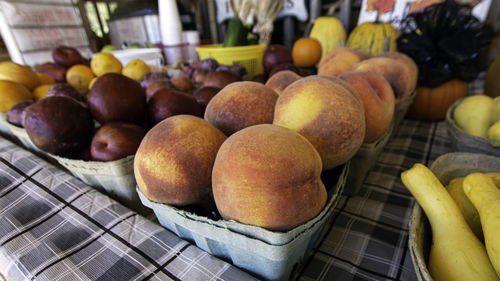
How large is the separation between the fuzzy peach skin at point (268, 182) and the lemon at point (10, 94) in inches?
36.7

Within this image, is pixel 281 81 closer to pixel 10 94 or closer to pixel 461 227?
pixel 461 227

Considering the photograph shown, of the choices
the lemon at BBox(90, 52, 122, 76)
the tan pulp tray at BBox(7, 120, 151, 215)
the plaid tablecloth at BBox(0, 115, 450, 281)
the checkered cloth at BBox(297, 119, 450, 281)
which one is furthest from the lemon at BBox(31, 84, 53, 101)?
the checkered cloth at BBox(297, 119, 450, 281)

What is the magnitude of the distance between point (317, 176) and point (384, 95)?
1.09 feet

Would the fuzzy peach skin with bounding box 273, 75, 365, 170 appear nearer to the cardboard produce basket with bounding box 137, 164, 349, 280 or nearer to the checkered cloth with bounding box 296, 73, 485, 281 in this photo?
the cardboard produce basket with bounding box 137, 164, 349, 280

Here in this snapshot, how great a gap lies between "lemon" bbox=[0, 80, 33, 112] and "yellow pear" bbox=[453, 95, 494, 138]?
1411mm

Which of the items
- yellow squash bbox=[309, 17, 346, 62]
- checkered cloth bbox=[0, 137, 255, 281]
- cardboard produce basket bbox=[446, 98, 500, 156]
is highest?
yellow squash bbox=[309, 17, 346, 62]

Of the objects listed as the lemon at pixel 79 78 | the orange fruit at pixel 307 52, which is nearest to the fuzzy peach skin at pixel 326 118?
the orange fruit at pixel 307 52

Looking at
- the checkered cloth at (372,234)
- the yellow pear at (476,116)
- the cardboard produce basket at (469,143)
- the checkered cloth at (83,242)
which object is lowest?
the checkered cloth at (372,234)

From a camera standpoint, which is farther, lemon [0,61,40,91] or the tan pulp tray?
lemon [0,61,40,91]

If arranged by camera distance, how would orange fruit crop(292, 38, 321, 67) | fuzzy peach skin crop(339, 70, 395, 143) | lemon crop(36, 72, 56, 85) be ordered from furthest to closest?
1. orange fruit crop(292, 38, 321, 67)
2. lemon crop(36, 72, 56, 85)
3. fuzzy peach skin crop(339, 70, 395, 143)

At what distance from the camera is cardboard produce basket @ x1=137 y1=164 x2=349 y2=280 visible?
0.93 ft

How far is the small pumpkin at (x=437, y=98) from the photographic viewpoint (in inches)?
38.1

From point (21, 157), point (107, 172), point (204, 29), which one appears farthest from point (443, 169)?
point (204, 29)

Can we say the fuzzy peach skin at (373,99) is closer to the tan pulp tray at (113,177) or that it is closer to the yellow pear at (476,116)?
the yellow pear at (476,116)
